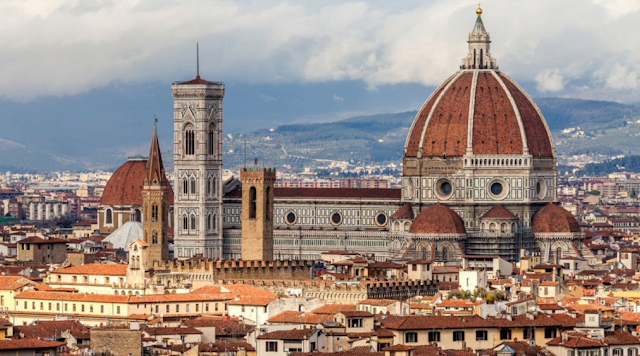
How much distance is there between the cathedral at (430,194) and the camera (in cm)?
13525

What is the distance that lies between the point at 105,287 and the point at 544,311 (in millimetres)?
24413

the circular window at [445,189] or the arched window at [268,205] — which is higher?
the circular window at [445,189]

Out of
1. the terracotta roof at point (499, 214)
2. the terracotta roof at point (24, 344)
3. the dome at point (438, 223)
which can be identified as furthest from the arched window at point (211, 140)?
the terracotta roof at point (24, 344)

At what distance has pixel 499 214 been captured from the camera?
13675 centimetres

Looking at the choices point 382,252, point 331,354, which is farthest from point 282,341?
point 382,252

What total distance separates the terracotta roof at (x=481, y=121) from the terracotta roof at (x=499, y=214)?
11.2 feet

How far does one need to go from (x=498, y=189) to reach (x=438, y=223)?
608 centimetres

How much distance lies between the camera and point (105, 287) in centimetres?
9631

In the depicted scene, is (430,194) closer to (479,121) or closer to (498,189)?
(498,189)

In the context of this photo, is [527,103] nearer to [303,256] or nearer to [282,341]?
[303,256]

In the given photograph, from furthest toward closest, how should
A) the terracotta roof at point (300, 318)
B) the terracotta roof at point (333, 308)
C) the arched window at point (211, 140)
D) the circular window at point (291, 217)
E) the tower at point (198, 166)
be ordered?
1. the arched window at point (211, 140)
2. the circular window at point (291, 217)
3. the tower at point (198, 166)
4. the terracotta roof at point (333, 308)
5. the terracotta roof at point (300, 318)

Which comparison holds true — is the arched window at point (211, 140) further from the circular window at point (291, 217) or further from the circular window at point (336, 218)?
the circular window at point (336, 218)

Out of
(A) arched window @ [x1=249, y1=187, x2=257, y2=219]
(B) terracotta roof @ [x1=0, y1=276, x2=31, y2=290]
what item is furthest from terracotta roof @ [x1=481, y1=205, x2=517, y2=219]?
(B) terracotta roof @ [x1=0, y1=276, x2=31, y2=290]

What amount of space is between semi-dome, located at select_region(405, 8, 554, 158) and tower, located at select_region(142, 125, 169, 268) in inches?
693
